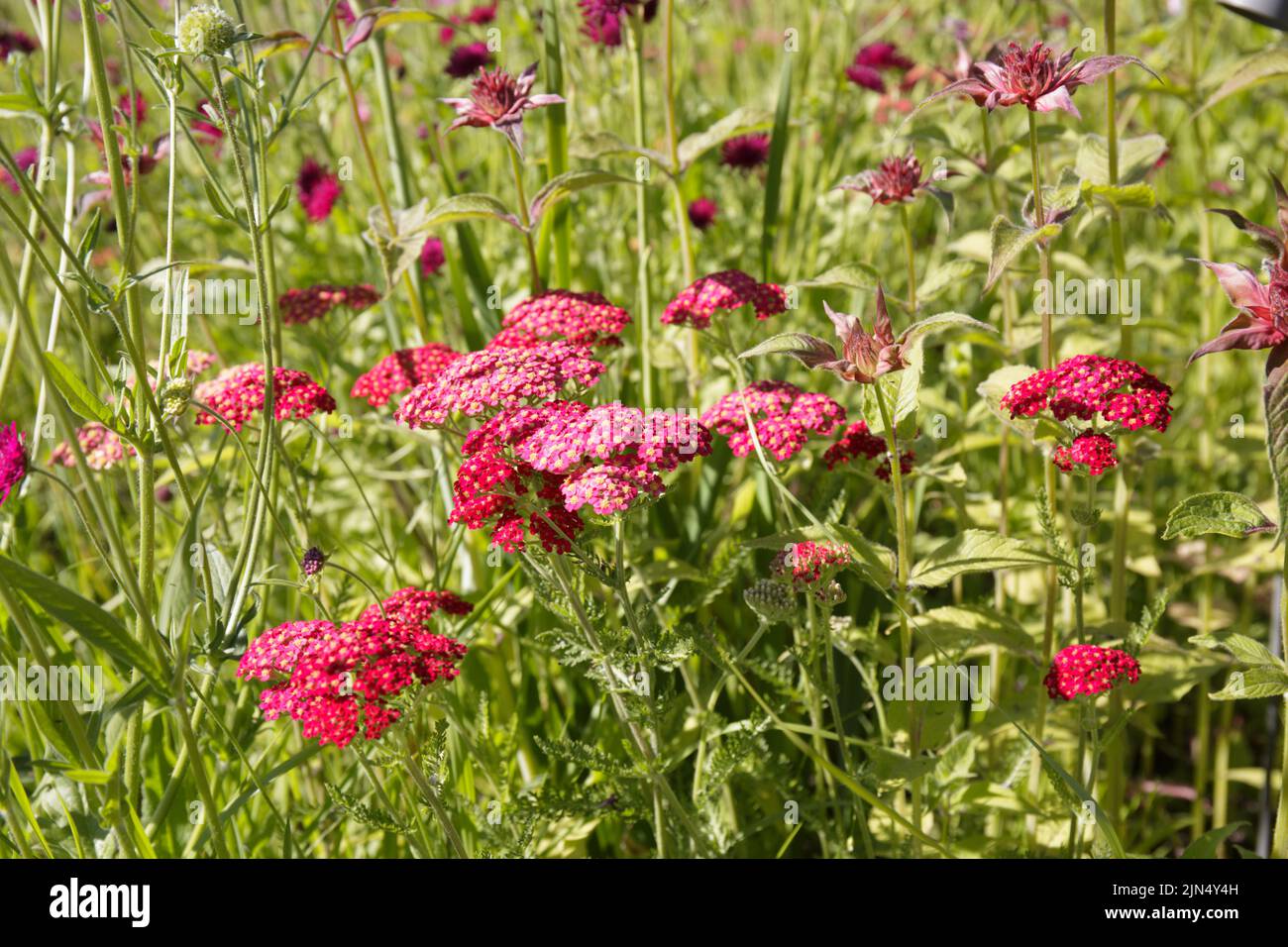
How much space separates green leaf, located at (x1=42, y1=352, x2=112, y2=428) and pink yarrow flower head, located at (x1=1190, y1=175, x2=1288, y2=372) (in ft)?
4.25

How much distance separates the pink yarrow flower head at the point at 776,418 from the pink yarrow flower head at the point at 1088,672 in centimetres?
44

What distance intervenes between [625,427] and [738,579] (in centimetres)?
80

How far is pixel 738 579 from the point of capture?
2.06 meters

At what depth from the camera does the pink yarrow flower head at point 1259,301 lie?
127cm

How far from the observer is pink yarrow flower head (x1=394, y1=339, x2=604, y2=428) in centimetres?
141

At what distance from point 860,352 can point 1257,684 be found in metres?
0.65

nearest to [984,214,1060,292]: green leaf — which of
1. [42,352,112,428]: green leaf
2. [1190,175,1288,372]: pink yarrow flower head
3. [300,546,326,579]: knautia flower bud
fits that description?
[1190,175,1288,372]: pink yarrow flower head

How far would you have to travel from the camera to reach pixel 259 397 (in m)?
1.65

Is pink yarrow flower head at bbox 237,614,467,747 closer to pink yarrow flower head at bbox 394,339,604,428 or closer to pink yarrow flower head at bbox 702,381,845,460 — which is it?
pink yarrow flower head at bbox 394,339,604,428

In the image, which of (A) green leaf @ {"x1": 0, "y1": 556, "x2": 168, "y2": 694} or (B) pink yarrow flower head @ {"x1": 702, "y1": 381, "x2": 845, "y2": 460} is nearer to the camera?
(A) green leaf @ {"x1": 0, "y1": 556, "x2": 168, "y2": 694}

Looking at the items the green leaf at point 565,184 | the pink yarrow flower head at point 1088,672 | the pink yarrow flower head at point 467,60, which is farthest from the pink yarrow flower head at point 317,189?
the pink yarrow flower head at point 1088,672

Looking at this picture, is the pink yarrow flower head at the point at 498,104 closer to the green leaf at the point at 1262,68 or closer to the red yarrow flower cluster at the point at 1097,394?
the red yarrow flower cluster at the point at 1097,394
